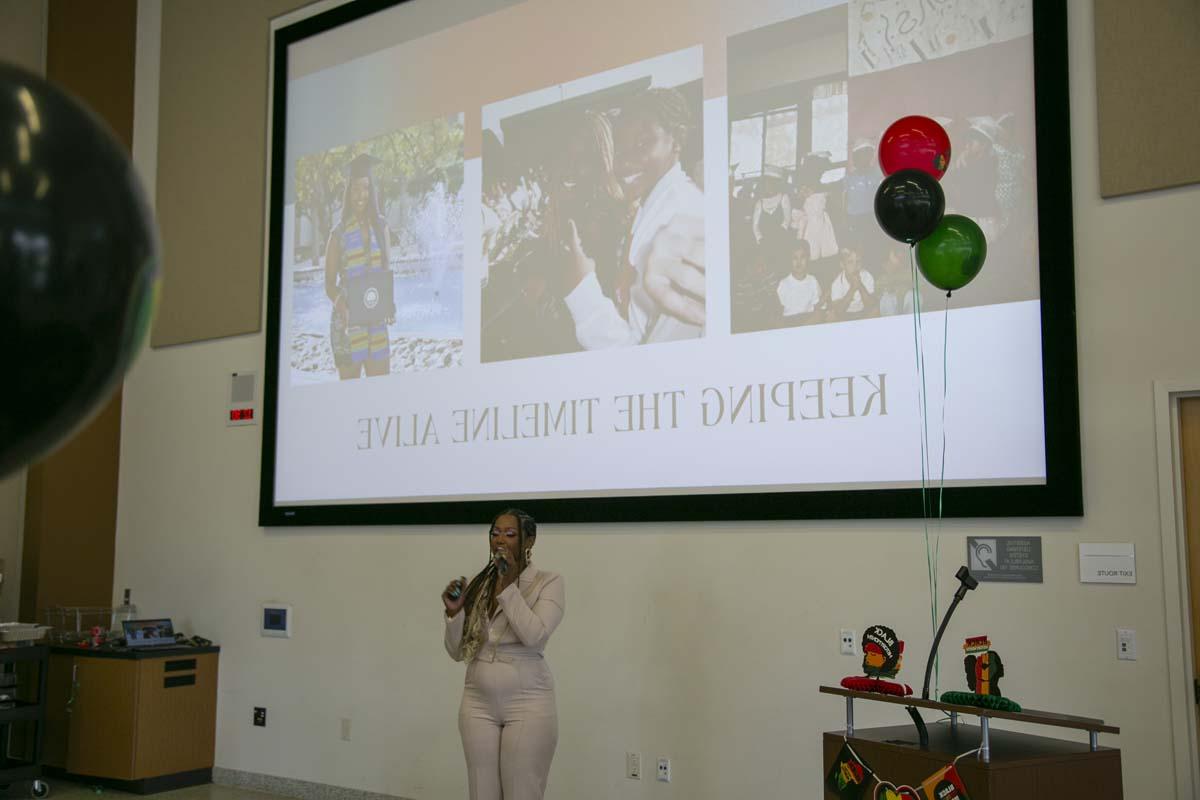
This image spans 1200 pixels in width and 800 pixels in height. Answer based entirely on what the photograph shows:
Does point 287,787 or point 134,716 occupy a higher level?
point 134,716

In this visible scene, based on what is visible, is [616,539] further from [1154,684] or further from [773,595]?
[1154,684]

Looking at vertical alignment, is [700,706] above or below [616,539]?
below

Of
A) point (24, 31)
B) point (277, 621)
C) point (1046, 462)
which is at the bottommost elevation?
point (277, 621)

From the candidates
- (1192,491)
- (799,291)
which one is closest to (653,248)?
(799,291)

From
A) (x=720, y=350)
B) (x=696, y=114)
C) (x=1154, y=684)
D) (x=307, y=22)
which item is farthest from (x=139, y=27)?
(x=1154, y=684)

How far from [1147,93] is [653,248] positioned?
2.04 meters

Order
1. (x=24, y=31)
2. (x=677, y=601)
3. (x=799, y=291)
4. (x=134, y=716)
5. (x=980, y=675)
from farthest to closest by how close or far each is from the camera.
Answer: (x=24, y=31) < (x=134, y=716) < (x=677, y=601) < (x=799, y=291) < (x=980, y=675)

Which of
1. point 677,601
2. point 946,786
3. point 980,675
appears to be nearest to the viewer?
point 946,786

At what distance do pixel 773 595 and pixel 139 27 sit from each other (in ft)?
19.3

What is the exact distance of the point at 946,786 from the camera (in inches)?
96.8

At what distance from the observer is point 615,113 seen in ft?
16.8

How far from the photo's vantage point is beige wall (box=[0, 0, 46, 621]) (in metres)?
6.93

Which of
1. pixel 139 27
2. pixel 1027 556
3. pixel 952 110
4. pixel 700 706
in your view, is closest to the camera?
pixel 1027 556

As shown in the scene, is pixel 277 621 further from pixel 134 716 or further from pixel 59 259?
pixel 59 259
